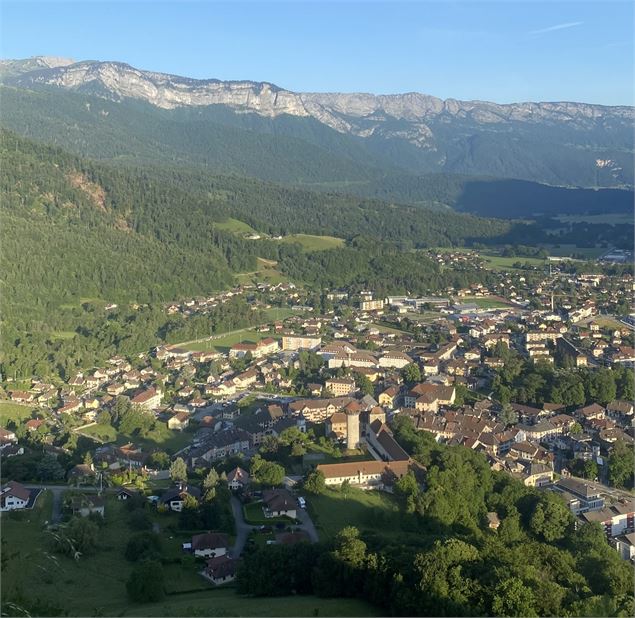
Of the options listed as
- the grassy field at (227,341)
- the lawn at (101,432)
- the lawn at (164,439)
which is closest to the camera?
the lawn at (164,439)

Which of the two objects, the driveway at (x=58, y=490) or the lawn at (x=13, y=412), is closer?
the driveway at (x=58, y=490)

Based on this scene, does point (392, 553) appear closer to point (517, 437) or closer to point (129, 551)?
point (129, 551)

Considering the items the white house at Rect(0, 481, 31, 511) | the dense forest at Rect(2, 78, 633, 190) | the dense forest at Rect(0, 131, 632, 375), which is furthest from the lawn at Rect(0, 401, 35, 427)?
the dense forest at Rect(2, 78, 633, 190)

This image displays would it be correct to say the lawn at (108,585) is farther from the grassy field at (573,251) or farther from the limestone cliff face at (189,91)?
the limestone cliff face at (189,91)

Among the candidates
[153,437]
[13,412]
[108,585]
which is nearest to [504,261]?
[153,437]

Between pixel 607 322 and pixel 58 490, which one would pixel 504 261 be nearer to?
pixel 607 322

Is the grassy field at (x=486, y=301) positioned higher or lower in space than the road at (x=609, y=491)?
higher

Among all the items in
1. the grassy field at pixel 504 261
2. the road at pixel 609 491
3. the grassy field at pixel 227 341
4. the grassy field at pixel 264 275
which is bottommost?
the road at pixel 609 491

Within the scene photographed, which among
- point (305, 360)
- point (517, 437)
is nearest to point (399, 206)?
point (305, 360)

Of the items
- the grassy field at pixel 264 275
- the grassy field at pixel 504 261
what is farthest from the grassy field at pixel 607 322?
the grassy field at pixel 264 275

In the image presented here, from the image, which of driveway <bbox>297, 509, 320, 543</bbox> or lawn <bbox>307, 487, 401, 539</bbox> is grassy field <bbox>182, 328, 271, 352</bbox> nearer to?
lawn <bbox>307, 487, 401, 539</bbox>
